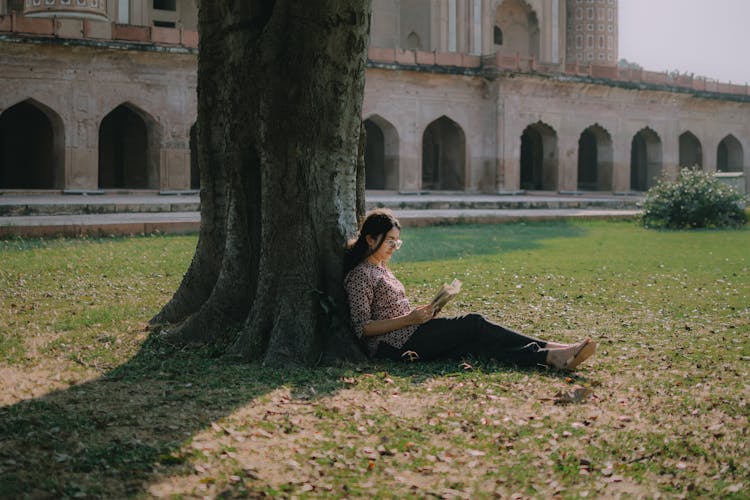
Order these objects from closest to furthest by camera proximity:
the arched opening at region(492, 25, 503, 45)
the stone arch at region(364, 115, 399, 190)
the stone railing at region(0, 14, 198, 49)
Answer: the stone railing at region(0, 14, 198, 49)
the stone arch at region(364, 115, 399, 190)
the arched opening at region(492, 25, 503, 45)

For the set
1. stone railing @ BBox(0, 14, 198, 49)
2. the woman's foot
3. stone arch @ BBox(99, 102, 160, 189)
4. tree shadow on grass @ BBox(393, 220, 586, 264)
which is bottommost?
the woman's foot

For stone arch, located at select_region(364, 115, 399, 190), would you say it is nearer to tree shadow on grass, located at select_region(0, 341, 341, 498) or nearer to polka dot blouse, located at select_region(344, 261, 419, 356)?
polka dot blouse, located at select_region(344, 261, 419, 356)

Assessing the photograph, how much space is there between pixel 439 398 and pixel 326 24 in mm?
2387

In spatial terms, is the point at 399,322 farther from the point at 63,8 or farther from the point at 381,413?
the point at 63,8

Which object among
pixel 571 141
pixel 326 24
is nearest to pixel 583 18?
pixel 571 141

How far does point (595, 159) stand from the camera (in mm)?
31078

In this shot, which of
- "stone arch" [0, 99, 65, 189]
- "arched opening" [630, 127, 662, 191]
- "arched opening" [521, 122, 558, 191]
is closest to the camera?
"stone arch" [0, 99, 65, 189]

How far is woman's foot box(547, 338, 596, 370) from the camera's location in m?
4.61

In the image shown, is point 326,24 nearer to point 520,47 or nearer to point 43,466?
point 43,466

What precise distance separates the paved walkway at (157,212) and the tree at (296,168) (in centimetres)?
804

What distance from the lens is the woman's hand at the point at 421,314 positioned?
470 cm

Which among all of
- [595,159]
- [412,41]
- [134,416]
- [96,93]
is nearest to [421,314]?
[134,416]

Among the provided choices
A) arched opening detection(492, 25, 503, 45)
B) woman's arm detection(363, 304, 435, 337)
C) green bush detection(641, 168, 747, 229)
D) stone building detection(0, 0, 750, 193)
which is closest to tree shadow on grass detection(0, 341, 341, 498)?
woman's arm detection(363, 304, 435, 337)

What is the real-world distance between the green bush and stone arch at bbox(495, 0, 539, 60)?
1524 centimetres
